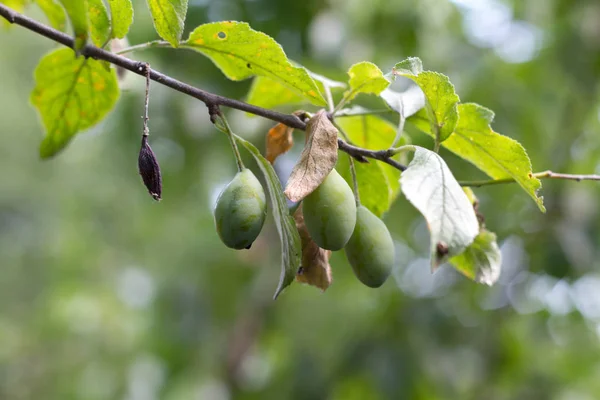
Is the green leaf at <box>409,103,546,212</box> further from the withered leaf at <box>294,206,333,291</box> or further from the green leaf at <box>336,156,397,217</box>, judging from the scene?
the withered leaf at <box>294,206,333,291</box>

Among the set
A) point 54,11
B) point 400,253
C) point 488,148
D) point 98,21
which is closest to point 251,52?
point 98,21

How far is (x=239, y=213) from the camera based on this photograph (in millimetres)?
757

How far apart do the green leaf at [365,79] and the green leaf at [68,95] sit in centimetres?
40

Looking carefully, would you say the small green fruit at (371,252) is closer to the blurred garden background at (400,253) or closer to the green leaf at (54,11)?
the green leaf at (54,11)

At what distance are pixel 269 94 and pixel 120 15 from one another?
1.02 feet

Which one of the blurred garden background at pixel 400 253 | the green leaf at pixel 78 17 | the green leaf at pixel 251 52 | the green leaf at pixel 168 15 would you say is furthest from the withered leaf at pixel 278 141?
the blurred garden background at pixel 400 253

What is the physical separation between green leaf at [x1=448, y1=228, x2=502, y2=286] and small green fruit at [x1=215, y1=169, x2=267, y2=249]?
320 mm

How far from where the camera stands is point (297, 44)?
8.86 feet

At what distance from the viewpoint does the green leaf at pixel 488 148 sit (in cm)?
83

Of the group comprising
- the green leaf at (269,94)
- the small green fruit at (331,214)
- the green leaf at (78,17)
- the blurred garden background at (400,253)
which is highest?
the green leaf at (78,17)

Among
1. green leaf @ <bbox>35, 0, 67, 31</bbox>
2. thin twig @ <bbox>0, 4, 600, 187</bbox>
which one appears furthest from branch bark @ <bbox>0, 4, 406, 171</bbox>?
green leaf @ <bbox>35, 0, 67, 31</bbox>

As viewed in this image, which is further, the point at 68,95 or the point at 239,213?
the point at 68,95

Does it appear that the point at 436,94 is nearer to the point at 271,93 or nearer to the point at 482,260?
the point at 482,260

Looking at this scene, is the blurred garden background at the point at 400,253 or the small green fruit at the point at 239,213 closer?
the small green fruit at the point at 239,213
